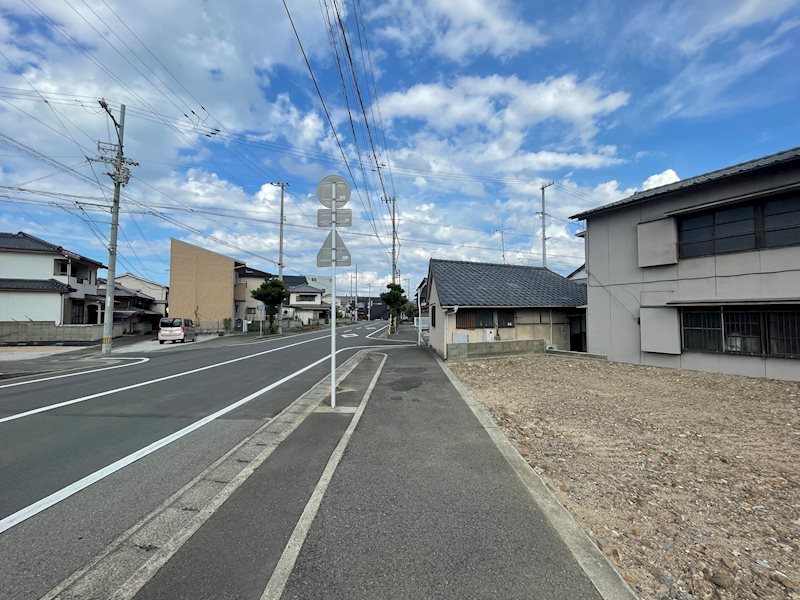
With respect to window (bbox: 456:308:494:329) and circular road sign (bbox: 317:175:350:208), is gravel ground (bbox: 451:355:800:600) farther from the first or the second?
window (bbox: 456:308:494:329)

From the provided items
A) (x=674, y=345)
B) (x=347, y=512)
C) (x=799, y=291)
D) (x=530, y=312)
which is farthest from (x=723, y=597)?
(x=530, y=312)

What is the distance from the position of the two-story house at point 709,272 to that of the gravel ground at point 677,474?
6.61ft

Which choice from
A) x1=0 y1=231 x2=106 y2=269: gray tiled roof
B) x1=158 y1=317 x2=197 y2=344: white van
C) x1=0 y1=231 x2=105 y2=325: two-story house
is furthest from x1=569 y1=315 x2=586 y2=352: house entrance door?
x1=0 y1=231 x2=106 y2=269: gray tiled roof

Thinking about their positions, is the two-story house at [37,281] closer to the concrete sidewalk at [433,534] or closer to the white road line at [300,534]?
the white road line at [300,534]

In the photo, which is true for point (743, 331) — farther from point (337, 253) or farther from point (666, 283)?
point (337, 253)

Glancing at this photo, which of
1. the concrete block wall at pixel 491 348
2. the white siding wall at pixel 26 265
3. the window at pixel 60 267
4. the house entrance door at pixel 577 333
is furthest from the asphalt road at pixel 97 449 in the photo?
the window at pixel 60 267

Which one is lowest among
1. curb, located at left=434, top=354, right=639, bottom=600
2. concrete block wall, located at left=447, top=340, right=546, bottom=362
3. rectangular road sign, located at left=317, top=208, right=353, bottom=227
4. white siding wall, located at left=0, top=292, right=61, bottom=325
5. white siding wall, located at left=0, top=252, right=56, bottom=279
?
curb, located at left=434, top=354, right=639, bottom=600

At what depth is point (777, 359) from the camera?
962cm

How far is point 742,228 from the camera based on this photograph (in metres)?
10.3

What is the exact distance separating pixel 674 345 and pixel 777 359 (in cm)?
230

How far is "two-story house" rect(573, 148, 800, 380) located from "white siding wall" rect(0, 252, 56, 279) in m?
33.1

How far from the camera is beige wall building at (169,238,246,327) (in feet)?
115

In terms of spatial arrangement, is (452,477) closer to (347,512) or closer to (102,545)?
(347,512)

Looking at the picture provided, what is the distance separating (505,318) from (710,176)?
8.61m
